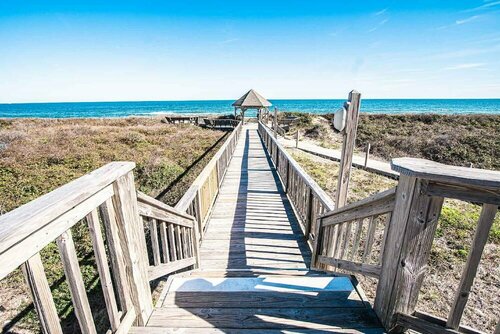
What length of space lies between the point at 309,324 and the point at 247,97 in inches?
944

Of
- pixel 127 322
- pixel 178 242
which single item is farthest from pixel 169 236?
pixel 127 322

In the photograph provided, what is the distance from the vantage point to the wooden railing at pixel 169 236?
2430 mm

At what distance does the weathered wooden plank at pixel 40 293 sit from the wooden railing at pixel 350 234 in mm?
2048

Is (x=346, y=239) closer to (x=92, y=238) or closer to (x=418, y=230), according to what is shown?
(x=418, y=230)

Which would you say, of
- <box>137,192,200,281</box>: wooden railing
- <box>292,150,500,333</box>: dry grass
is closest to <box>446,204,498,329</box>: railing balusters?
<box>137,192,200,281</box>: wooden railing

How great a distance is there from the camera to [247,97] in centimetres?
2473

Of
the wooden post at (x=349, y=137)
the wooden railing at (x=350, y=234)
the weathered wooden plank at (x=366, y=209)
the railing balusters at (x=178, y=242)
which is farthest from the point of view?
the railing balusters at (x=178, y=242)

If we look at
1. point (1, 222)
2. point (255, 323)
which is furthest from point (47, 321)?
point (255, 323)

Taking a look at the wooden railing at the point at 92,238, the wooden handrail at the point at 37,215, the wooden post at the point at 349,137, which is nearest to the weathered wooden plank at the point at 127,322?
the wooden railing at the point at 92,238

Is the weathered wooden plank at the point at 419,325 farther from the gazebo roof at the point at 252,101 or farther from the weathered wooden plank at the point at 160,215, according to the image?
the gazebo roof at the point at 252,101

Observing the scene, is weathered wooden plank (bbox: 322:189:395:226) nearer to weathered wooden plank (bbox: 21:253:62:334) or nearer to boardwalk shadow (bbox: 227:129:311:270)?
boardwalk shadow (bbox: 227:129:311:270)

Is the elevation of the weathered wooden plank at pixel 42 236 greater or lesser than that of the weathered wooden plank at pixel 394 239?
greater

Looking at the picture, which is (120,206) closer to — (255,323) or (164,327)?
(164,327)

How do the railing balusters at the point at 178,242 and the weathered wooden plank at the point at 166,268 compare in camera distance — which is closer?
the weathered wooden plank at the point at 166,268
